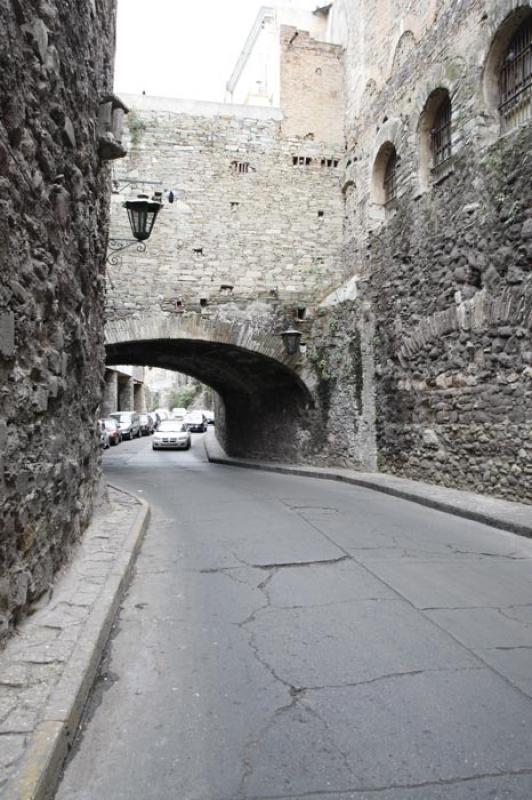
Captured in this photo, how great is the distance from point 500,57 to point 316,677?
9290 mm

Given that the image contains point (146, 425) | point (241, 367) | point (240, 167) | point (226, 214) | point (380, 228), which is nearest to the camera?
point (380, 228)

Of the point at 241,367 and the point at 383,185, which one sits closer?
the point at 383,185

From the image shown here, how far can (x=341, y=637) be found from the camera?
3.68 metres

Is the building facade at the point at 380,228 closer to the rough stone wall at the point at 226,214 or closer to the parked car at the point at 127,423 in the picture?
the rough stone wall at the point at 226,214

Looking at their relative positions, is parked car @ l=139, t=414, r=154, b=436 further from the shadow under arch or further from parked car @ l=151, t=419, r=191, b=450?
the shadow under arch

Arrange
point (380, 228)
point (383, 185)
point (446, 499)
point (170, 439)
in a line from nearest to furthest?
1. point (446, 499)
2. point (380, 228)
3. point (383, 185)
4. point (170, 439)

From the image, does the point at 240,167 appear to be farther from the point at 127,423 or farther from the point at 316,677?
the point at 127,423

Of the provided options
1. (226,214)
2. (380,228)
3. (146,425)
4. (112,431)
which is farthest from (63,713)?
(146,425)

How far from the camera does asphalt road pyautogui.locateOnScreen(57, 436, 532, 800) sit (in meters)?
2.36

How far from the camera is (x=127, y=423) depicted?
3322 cm

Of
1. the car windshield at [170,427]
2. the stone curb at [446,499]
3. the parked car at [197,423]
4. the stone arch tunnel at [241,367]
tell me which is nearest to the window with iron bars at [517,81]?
the stone curb at [446,499]

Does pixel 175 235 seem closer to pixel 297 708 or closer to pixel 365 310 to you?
pixel 365 310

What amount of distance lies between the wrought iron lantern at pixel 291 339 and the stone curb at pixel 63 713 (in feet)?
33.3

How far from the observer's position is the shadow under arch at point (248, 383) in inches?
583
